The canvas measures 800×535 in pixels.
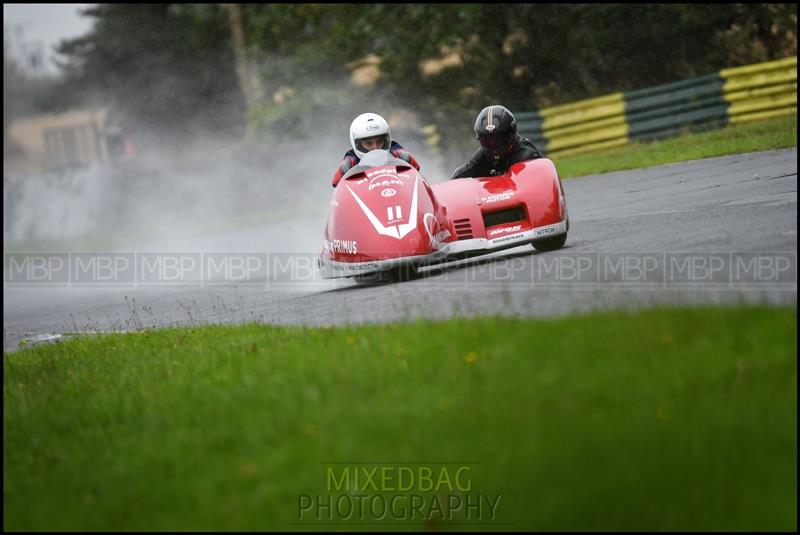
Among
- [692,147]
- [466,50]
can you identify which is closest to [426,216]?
[692,147]

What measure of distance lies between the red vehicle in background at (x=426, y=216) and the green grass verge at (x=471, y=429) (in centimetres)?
283

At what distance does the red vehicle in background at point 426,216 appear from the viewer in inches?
405

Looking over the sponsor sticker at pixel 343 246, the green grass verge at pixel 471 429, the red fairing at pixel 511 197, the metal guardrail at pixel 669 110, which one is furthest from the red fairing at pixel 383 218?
the metal guardrail at pixel 669 110

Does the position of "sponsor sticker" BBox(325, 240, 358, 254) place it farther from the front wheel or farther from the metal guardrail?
the metal guardrail

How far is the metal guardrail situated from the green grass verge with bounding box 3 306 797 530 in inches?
674

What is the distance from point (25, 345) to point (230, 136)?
27.1m

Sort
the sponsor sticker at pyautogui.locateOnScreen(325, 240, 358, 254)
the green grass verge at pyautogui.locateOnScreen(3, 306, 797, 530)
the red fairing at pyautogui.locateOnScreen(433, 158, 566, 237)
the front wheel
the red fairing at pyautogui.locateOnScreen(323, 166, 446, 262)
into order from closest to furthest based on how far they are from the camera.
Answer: the green grass verge at pyautogui.locateOnScreen(3, 306, 797, 530), the red fairing at pyautogui.locateOnScreen(323, 166, 446, 262), the sponsor sticker at pyautogui.locateOnScreen(325, 240, 358, 254), the red fairing at pyautogui.locateOnScreen(433, 158, 566, 237), the front wheel

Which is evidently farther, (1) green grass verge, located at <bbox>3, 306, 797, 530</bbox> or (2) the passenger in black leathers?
(2) the passenger in black leathers

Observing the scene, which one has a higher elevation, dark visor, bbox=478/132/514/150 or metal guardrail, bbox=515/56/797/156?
metal guardrail, bbox=515/56/797/156

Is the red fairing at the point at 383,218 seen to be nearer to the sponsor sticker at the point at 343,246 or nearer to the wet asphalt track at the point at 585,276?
the sponsor sticker at the point at 343,246

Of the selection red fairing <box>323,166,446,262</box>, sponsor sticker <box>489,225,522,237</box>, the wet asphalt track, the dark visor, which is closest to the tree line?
the wet asphalt track

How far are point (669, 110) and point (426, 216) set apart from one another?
15.1m

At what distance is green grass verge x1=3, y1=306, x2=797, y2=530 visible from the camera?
440cm

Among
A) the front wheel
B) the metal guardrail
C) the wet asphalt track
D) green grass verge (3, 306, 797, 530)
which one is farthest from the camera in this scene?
the metal guardrail
